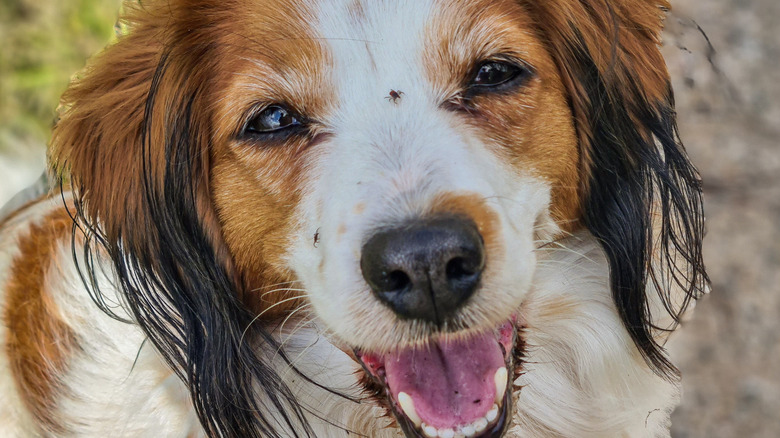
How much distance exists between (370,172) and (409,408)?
0.64 meters

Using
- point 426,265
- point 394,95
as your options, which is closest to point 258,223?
point 394,95

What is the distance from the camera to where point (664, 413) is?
9.48 ft

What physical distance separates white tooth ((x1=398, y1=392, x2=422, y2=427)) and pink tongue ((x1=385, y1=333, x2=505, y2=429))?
1cm

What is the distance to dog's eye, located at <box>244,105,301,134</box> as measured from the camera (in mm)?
2273

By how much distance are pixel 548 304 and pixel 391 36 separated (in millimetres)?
943

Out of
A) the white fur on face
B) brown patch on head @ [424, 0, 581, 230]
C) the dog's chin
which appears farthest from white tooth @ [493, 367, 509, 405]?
brown patch on head @ [424, 0, 581, 230]

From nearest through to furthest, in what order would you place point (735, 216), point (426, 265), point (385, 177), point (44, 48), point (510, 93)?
point (426, 265)
point (385, 177)
point (510, 93)
point (735, 216)
point (44, 48)

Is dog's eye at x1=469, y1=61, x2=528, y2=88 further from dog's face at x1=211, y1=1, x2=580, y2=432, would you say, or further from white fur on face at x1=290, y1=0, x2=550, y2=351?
white fur on face at x1=290, y1=0, x2=550, y2=351

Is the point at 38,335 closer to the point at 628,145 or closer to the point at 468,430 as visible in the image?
the point at 468,430

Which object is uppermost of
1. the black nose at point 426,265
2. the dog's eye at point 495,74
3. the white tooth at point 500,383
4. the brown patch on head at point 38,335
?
the dog's eye at point 495,74

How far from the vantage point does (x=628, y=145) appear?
2.40 meters

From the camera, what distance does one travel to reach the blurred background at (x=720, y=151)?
12.9 ft

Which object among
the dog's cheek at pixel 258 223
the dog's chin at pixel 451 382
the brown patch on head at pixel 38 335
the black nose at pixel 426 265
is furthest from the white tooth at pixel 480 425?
the brown patch on head at pixel 38 335

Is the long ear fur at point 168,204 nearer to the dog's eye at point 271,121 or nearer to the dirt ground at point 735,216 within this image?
the dog's eye at point 271,121
